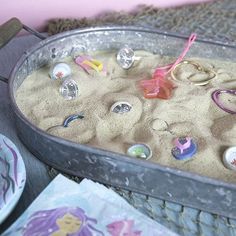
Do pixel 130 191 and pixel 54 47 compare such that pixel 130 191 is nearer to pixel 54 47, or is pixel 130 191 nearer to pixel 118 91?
pixel 118 91

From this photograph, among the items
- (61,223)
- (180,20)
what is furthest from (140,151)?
(180,20)

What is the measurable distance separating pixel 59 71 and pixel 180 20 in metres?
0.41

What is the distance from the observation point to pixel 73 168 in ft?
2.35

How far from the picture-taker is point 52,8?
3.89 ft

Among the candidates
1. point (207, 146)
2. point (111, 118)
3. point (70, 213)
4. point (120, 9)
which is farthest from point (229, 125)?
point (120, 9)

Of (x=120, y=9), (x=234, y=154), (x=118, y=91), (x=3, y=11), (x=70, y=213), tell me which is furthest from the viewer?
(x=120, y=9)

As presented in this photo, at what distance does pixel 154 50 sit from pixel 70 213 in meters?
0.46

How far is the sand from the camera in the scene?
2.51ft

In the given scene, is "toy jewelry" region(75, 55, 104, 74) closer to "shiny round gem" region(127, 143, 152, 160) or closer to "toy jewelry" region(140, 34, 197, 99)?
"toy jewelry" region(140, 34, 197, 99)

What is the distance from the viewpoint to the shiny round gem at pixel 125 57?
0.97 metres

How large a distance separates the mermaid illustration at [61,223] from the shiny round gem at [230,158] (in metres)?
0.23

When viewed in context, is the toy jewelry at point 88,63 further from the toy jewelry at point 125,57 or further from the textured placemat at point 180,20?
the textured placemat at point 180,20

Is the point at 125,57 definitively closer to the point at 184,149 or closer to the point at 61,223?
the point at 184,149

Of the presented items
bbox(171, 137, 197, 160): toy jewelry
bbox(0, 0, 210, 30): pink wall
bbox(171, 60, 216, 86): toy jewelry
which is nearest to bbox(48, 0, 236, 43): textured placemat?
bbox(0, 0, 210, 30): pink wall
